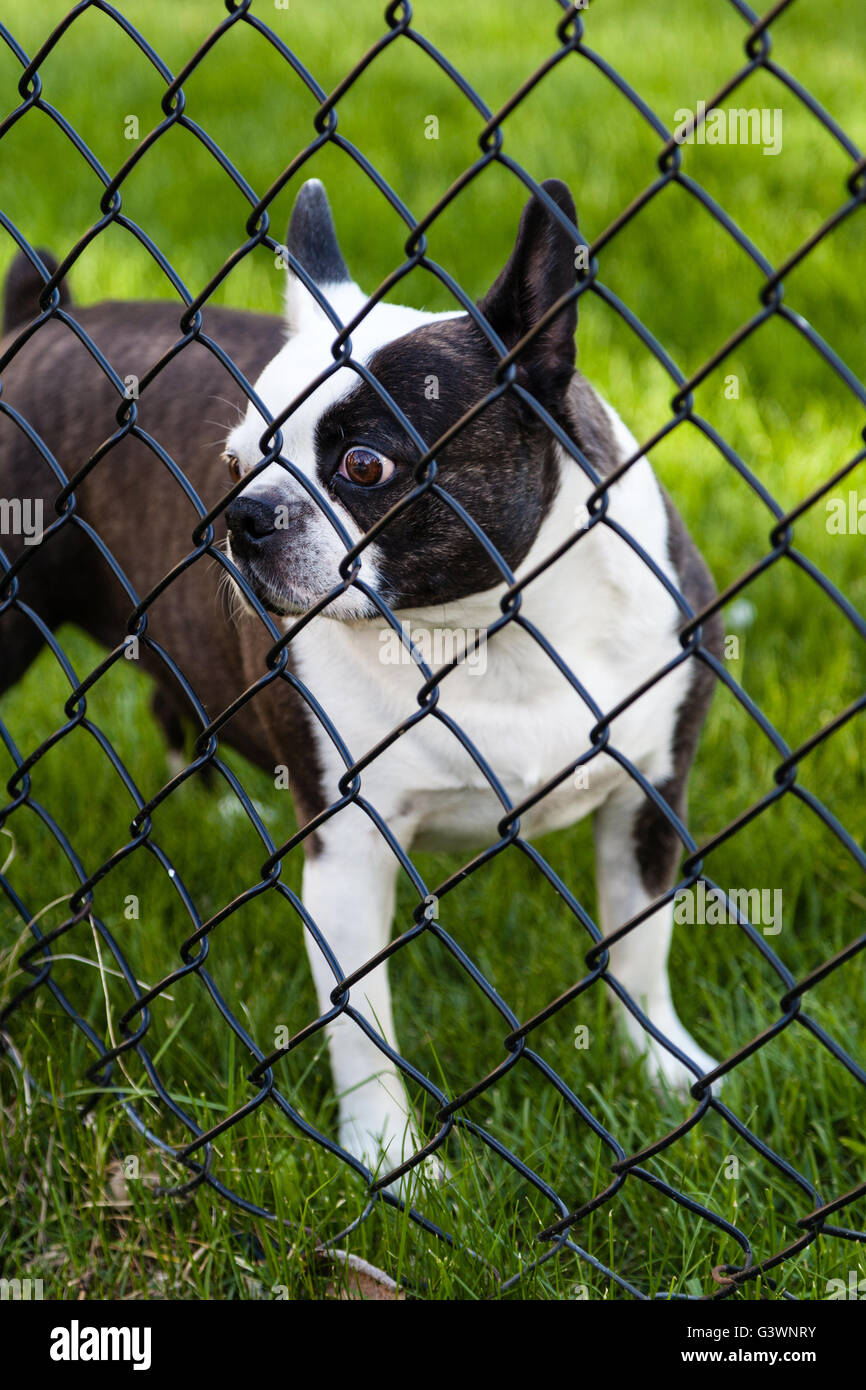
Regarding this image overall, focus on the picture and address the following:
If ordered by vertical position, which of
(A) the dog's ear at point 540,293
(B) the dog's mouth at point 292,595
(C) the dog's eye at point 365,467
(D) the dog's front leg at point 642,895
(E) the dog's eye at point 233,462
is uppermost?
(A) the dog's ear at point 540,293

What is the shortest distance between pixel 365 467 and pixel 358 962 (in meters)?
0.80

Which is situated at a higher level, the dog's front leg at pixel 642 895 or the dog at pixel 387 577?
the dog at pixel 387 577

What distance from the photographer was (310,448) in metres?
1.71

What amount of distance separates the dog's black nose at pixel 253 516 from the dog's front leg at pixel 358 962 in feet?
1.66

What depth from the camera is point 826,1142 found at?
196cm

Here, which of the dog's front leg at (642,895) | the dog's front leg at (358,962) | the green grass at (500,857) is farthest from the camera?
the dog's front leg at (642,895)

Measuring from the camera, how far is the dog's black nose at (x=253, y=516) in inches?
66.9

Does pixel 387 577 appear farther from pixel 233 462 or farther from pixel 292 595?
pixel 233 462

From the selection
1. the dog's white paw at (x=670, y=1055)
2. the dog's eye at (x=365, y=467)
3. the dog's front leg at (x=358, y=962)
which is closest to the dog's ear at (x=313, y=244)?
the dog's eye at (x=365, y=467)

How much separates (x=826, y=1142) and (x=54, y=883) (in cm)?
154

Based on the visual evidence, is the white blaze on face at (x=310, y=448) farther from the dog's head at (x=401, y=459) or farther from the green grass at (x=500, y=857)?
the green grass at (x=500, y=857)

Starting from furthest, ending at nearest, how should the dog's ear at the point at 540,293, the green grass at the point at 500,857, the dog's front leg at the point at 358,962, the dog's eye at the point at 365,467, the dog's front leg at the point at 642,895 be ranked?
the dog's front leg at the point at 642,895 < the dog's front leg at the point at 358,962 < the green grass at the point at 500,857 < the dog's eye at the point at 365,467 < the dog's ear at the point at 540,293

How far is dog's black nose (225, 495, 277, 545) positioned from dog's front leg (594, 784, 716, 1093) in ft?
2.68
